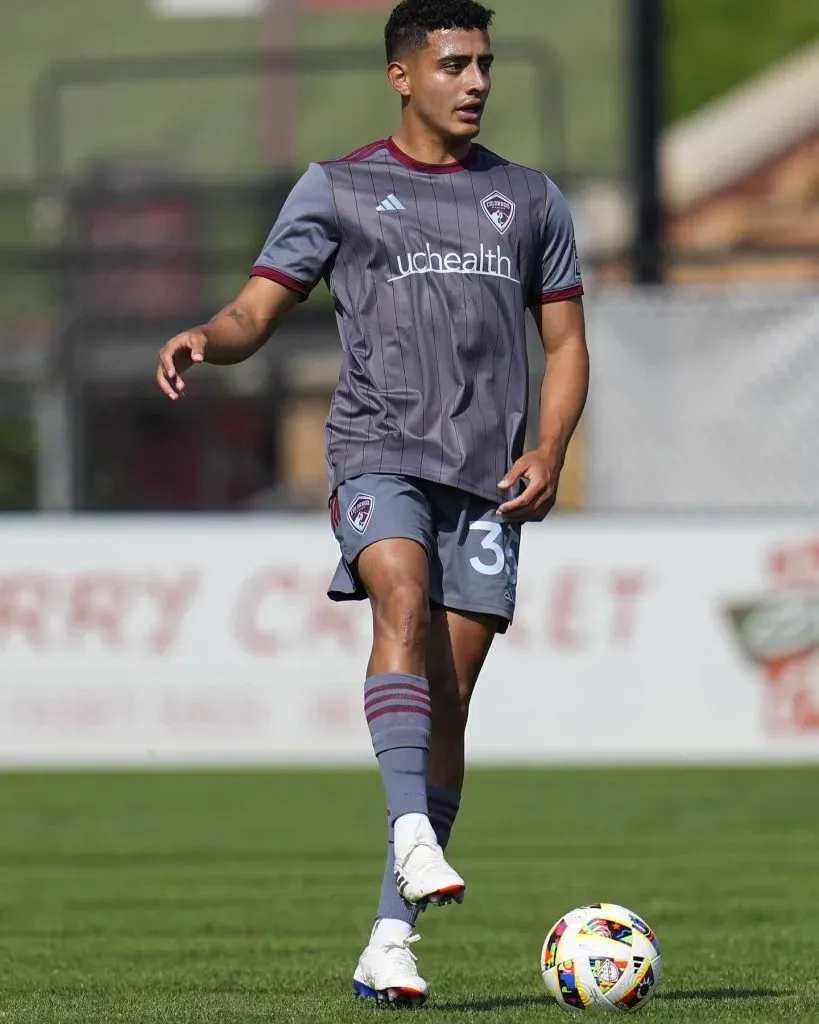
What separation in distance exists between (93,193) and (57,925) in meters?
11.8

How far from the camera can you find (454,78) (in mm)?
5078

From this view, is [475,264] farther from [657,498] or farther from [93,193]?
[93,193]

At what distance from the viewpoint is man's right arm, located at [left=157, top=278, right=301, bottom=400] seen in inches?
189

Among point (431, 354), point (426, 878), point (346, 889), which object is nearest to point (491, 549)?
point (431, 354)

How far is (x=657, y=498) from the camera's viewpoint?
1383 cm

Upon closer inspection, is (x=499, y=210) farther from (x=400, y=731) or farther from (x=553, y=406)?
(x=400, y=731)

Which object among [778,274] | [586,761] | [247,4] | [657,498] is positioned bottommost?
[586,761]

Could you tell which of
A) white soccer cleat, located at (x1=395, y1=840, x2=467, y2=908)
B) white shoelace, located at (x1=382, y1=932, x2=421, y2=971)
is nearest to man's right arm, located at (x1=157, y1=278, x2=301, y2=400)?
white soccer cleat, located at (x1=395, y1=840, x2=467, y2=908)

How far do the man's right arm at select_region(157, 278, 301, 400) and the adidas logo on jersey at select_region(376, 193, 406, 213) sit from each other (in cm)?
30

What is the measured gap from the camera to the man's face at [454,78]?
5070 mm

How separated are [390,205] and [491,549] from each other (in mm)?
840

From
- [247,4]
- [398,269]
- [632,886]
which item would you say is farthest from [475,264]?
[247,4]

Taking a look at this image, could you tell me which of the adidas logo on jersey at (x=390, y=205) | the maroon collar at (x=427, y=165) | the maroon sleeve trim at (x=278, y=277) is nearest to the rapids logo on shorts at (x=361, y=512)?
the maroon sleeve trim at (x=278, y=277)

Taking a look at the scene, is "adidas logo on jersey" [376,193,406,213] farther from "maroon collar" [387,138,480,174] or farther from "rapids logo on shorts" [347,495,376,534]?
"rapids logo on shorts" [347,495,376,534]
